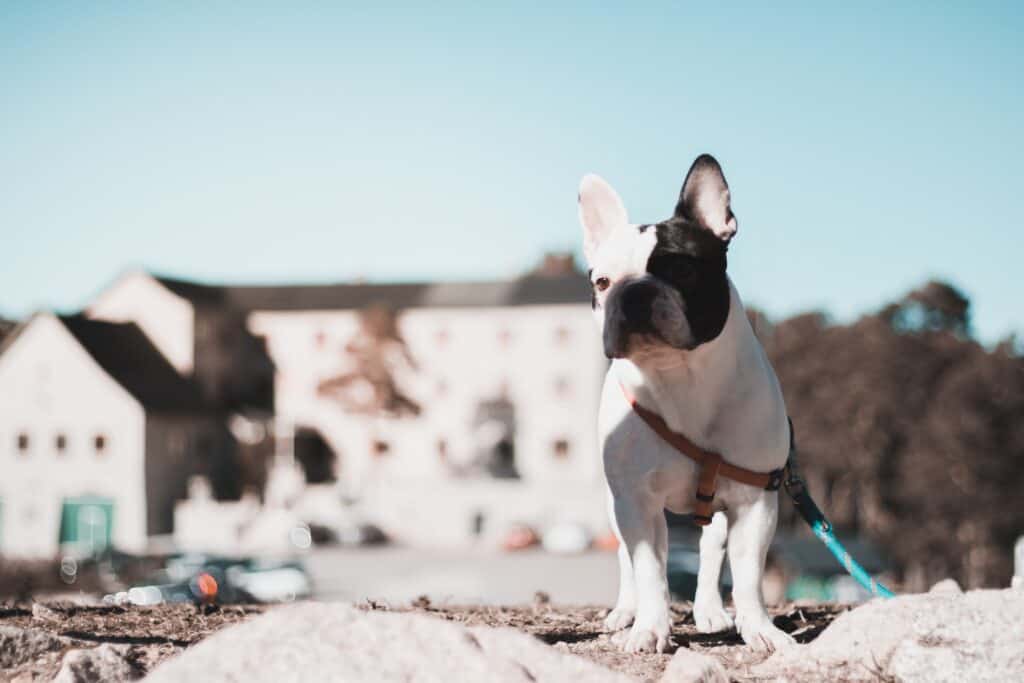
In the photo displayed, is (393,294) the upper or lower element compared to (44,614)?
upper

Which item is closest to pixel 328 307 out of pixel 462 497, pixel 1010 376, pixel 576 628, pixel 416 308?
pixel 416 308

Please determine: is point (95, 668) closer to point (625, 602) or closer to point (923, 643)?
point (625, 602)

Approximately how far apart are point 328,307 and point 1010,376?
4244cm

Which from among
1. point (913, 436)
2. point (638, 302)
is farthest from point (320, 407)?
point (638, 302)

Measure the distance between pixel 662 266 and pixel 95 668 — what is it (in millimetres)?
3060

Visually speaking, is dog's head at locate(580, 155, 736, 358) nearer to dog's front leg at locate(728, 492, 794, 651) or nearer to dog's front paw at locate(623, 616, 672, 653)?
dog's front leg at locate(728, 492, 794, 651)

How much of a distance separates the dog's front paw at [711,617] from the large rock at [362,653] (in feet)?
8.95

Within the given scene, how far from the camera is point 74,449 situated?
7950 cm

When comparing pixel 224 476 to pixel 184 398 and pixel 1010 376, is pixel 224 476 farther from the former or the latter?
pixel 1010 376

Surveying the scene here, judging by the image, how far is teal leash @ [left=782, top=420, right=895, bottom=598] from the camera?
732 cm

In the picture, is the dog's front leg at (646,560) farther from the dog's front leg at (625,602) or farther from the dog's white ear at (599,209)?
the dog's white ear at (599,209)

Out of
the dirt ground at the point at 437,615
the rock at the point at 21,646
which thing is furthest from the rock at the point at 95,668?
the rock at the point at 21,646

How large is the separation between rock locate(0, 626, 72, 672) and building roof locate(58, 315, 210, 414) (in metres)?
75.5

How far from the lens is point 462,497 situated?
7644 centimetres
